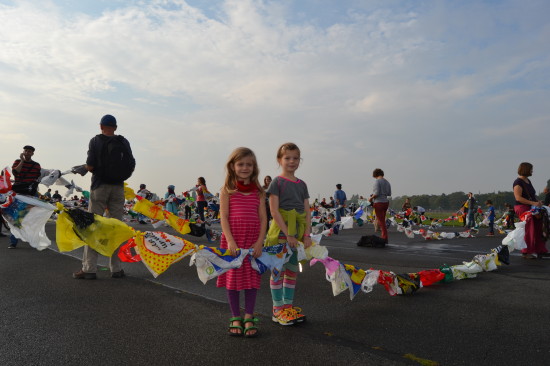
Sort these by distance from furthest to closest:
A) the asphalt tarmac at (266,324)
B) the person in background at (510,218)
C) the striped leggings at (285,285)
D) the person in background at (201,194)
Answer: the person in background at (510,218) → the person in background at (201,194) → the striped leggings at (285,285) → the asphalt tarmac at (266,324)

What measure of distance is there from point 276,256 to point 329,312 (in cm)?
89

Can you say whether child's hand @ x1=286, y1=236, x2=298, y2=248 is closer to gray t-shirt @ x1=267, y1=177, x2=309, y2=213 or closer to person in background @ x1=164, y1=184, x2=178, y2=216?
gray t-shirt @ x1=267, y1=177, x2=309, y2=213

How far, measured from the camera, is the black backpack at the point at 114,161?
5340 mm

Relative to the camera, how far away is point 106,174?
5.34 meters

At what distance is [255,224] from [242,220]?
12 cm

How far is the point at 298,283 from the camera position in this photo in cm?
517

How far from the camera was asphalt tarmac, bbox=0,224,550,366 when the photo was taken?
8.82 feet

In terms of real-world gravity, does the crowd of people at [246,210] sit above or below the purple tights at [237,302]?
above

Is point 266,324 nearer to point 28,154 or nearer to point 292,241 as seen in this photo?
point 292,241

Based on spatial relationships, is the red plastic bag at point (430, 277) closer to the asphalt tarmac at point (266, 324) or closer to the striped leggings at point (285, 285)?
the asphalt tarmac at point (266, 324)

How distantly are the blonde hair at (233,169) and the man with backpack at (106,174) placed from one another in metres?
2.66

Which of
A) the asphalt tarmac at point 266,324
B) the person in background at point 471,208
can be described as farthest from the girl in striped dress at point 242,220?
the person in background at point 471,208

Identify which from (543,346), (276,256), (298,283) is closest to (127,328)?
(276,256)

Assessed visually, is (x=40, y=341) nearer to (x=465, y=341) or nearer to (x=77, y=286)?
(x=77, y=286)
